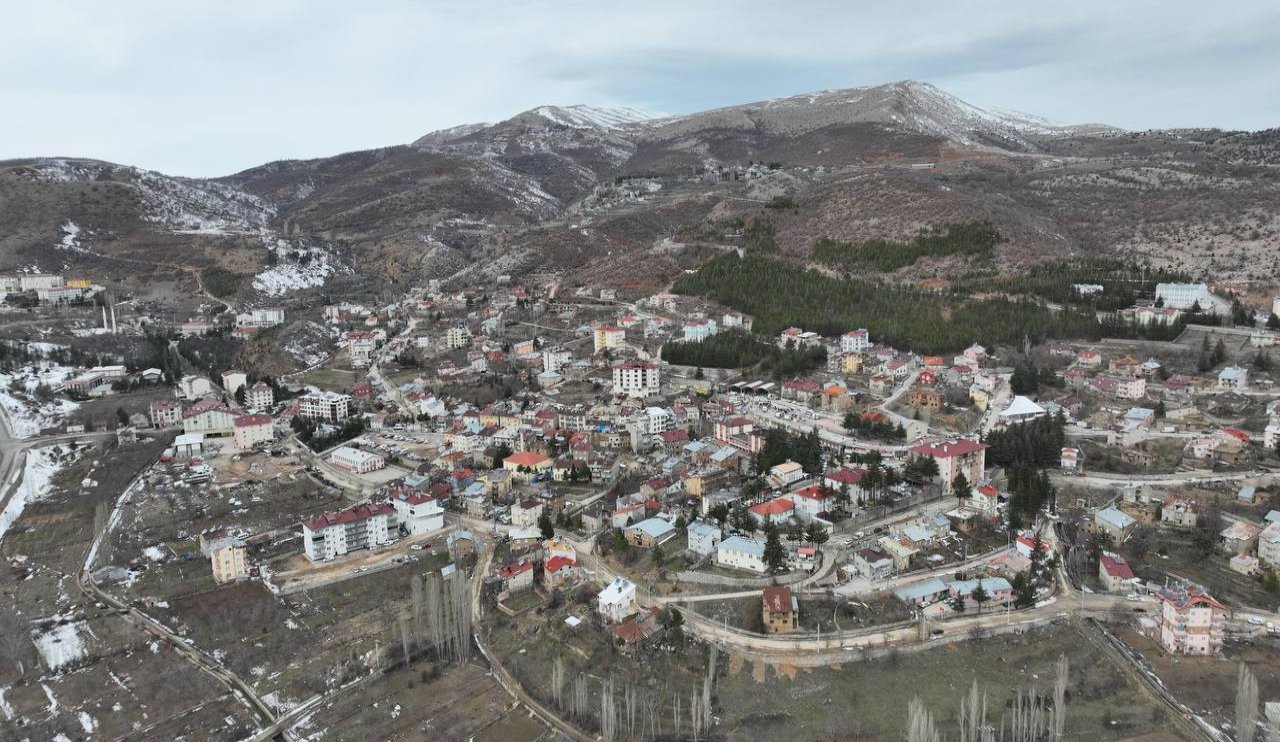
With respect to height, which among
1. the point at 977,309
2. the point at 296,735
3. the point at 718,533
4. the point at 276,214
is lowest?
the point at 296,735

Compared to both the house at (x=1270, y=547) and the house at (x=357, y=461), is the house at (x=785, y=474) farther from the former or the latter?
the house at (x=357, y=461)

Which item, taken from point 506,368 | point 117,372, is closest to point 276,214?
point 117,372

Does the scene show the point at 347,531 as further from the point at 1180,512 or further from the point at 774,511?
the point at 1180,512

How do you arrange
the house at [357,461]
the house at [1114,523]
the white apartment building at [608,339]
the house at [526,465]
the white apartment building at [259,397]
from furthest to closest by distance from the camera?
the white apartment building at [608,339] < the white apartment building at [259,397] < the house at [357,461] < the house at [526,465] < the house at [1114,523]

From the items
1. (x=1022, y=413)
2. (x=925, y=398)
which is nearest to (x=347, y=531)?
(x=925, y=398)

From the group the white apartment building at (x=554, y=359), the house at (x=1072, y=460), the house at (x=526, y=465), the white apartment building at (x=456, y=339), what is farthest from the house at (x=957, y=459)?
the white apartment building at (x=456, y=339)

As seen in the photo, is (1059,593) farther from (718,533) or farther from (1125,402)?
(1125,402)

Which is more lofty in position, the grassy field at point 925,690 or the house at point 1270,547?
the house at point 1270,547
